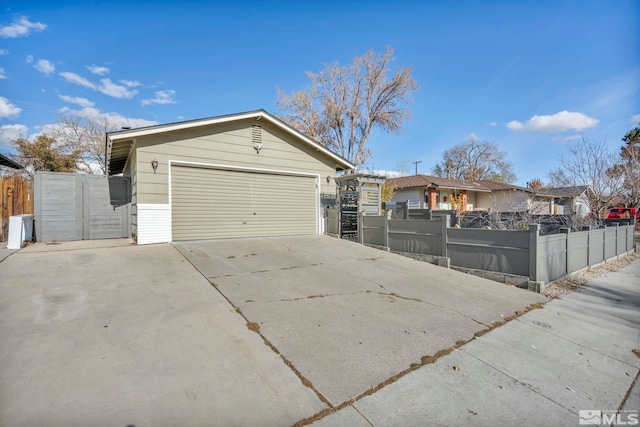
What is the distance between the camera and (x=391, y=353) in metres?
2.90

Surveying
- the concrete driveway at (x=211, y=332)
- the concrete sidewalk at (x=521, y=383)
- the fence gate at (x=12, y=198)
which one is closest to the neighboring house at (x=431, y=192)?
the concrete driveway at (x=211, y=332)

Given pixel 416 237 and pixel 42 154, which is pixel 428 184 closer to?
pixel 416 237

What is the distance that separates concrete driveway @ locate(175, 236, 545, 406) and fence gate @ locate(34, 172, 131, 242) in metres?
3.51

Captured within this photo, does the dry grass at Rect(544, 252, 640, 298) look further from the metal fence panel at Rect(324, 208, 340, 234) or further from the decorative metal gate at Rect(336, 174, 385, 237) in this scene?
the metal fence panel at Rect(324, 208, 340, 234)

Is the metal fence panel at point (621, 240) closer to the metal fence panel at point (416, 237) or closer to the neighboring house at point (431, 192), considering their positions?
the metal fence panel at point (416, 237)

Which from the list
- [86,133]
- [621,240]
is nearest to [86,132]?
[86,133]

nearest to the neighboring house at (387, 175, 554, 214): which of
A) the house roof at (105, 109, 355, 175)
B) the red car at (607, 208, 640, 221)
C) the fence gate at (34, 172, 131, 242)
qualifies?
the red car at (607, 208, 640, 221)

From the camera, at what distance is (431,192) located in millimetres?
21875

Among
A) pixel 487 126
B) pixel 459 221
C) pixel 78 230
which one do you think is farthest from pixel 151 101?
pixel 487 126

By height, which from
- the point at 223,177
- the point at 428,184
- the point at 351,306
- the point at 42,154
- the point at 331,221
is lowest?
the point at 351,306

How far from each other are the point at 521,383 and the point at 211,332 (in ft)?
9.79

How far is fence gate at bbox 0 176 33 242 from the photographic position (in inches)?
315

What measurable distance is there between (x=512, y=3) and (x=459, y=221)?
6.66m

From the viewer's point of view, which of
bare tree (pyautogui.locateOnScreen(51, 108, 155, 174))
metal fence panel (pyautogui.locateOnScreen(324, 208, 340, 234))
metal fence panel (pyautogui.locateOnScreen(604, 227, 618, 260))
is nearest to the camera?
metal fence panel (pyautogui.locateOnScreen(604, 227, 618, 260))
